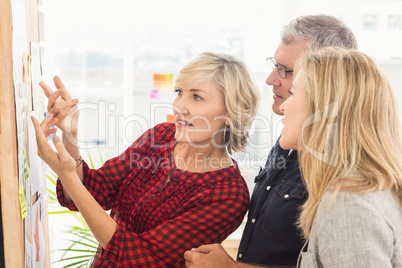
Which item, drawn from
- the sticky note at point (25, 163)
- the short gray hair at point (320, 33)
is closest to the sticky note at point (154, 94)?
the short gray hair at point (320, 33)

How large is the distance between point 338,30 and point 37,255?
1.30 metres

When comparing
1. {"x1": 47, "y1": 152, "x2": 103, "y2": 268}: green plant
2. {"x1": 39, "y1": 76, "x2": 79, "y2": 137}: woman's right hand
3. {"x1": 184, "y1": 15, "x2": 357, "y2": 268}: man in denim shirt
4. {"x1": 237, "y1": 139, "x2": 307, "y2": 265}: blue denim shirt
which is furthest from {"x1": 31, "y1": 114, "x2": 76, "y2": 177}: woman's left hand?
{"x1": 47, "y1": 152, "x2": 103, "y2": 268}: green plant

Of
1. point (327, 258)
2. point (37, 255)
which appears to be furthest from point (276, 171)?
point (37, 255)

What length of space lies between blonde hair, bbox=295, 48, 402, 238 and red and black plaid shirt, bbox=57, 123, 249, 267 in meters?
0.49

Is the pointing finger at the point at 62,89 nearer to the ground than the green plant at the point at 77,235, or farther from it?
farther from it

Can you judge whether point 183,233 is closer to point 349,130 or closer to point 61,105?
point 61,105

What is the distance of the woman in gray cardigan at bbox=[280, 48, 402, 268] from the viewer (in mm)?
1107

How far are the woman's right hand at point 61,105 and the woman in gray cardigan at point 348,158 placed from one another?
0.71m

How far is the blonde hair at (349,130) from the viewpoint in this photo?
3.94ft

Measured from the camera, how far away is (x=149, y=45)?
Answer: 13.0ft

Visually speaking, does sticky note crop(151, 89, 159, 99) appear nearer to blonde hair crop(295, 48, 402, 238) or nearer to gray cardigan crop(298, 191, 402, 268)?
blonde hair crop(295, 48, 402, 238)

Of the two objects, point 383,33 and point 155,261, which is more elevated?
point 383,33

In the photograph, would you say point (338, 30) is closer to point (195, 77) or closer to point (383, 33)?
point (195, 77)

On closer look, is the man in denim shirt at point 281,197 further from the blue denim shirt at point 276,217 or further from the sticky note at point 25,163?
the sticky note at point 25,163
